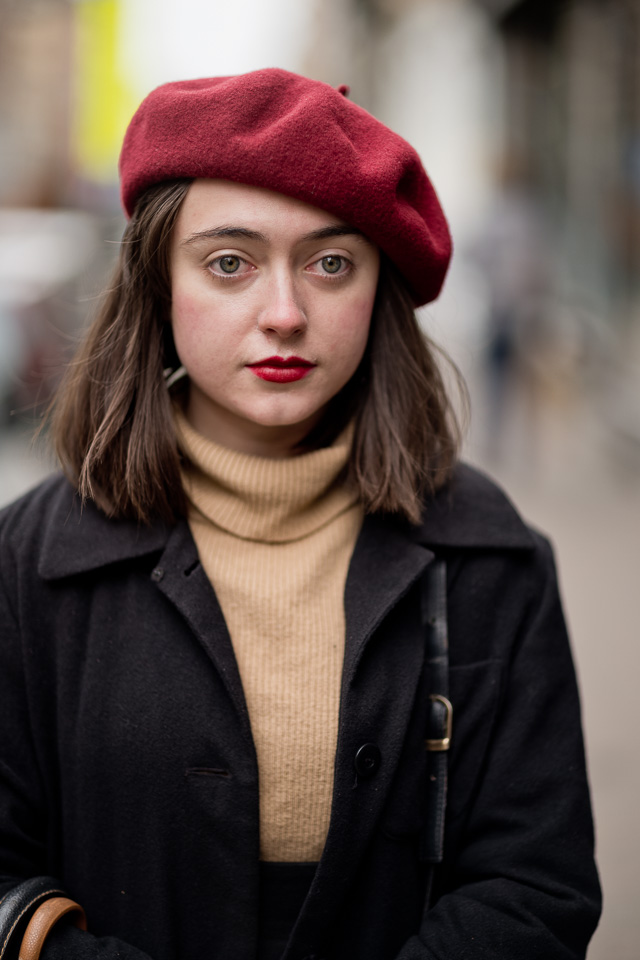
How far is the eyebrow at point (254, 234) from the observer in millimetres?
1710

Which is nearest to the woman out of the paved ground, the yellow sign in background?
the paved ground

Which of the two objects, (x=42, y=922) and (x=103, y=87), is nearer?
(x=42, y=922)

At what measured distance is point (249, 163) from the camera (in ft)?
5.42

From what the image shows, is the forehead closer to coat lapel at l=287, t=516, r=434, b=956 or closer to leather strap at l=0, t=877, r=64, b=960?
coat lapel at l=287, t=516, r=434, b=956

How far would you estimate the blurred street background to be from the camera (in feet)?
16.6

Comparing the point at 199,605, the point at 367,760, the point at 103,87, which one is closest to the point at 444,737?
the point at 367,760

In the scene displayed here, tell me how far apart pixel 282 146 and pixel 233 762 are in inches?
39.9

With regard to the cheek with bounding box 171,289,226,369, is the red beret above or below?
above

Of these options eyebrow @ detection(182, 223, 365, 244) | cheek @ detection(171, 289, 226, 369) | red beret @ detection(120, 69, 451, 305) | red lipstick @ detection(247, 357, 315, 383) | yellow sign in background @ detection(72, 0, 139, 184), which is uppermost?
yellow sign in background @ detection(72, 0, 139, 184)

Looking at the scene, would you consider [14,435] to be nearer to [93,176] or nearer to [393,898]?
[93,176]

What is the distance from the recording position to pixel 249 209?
1.71m

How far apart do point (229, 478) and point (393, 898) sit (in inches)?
31.8

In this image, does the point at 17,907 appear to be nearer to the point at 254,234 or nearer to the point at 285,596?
the point at 285,596

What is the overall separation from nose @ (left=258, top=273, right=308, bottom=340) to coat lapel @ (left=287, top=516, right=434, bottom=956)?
0.47m
